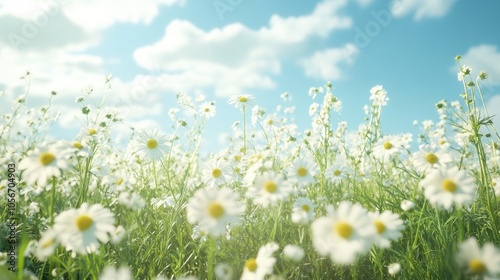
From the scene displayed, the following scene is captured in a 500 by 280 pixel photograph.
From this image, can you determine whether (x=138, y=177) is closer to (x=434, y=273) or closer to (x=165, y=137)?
(x=165, y=137)

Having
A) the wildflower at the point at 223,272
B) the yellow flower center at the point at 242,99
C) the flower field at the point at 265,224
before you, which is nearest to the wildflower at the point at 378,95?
the flower field at the point at 265,224

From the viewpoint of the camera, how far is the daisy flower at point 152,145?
2.78m

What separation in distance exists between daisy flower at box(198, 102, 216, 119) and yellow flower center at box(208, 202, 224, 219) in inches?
118

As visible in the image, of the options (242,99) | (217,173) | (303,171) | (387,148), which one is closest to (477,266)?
(303,171)

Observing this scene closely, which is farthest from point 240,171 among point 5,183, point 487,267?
point 5,183

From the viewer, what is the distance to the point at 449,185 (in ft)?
4.93

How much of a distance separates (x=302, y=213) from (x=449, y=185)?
2.46ft

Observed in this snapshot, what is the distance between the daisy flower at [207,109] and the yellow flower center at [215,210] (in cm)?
300

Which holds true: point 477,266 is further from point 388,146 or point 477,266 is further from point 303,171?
point 388,146

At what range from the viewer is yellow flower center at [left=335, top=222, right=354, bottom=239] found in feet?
3.83

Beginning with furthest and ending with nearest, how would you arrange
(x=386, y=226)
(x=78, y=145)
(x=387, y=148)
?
(x=387, y=148) < (x=78, y=145) < (x=386, y=226)

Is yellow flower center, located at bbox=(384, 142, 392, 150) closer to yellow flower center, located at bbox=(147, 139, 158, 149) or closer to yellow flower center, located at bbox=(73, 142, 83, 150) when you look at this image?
yellow flower center, located at bbox=(147, 139, 158, 149)

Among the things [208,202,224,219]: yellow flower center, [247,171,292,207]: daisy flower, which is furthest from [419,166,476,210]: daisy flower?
[208,202,224,219]: yellow flower center

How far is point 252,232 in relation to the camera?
2469mm
